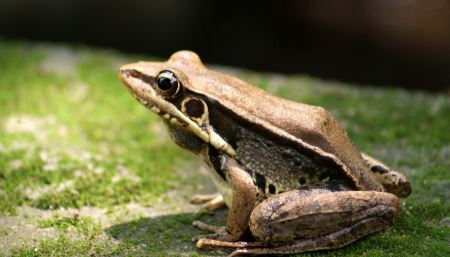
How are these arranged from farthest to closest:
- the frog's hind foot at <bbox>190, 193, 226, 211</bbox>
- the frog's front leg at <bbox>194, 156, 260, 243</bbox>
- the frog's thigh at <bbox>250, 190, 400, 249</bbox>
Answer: the frog's hind foot at <bbox>190, 193, 226, 211</bbox> → the frog's front leg at <bbox>194, 156, 260, 243</bbox> → the frog's thigh at <bbox>250, 190, 400, 249</bbox>

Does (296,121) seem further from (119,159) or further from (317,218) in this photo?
(119,159)

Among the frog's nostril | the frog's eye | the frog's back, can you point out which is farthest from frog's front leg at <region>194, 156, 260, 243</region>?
the frog's nostril

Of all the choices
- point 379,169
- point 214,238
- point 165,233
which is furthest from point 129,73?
point 379,169

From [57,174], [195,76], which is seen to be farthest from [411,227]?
[57,174]

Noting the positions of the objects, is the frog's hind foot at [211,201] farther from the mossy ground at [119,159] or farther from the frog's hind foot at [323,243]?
the frog's hind foot at [323,243]

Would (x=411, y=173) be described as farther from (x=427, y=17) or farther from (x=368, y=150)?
(x=427, y=17)

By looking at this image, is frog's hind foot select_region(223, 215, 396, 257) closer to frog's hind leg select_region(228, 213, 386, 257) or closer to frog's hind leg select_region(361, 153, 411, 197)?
frog's hind leg select_region(228, 213, 386, 257)
